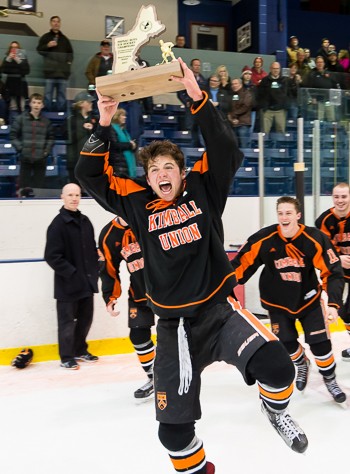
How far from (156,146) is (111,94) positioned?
246 mm

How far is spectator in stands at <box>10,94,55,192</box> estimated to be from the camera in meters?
5.73

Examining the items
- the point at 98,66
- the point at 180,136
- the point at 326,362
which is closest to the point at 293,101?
the point at 180,136

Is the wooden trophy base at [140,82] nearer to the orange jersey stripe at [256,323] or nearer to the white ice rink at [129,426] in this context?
the orange jersey stripe at [256,323]

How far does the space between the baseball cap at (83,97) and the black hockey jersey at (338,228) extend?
3122 mm

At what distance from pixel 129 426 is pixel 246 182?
12.6 feet

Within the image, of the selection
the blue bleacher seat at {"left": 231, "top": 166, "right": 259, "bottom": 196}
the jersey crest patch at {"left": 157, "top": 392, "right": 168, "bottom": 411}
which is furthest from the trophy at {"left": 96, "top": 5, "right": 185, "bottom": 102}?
the blue bleacher seat at {"left": 231, "top": 166, "right": 259, "bottom": 196}

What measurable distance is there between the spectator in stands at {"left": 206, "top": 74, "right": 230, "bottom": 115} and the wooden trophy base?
4.67m

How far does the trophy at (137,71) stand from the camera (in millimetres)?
1844

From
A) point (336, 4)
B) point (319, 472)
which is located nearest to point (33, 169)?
point (319, 472)

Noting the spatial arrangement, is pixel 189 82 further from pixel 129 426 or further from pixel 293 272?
pixel 129 426

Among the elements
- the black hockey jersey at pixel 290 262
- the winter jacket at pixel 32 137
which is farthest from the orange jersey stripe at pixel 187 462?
the winter jacket at pixel 32 137

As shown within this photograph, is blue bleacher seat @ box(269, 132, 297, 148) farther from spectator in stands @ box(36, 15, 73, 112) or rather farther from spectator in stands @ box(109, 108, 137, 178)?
spectator in stands @ box(36, 15, 73, 112)

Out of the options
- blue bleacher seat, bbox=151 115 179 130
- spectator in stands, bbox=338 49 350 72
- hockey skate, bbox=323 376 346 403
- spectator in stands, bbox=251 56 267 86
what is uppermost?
spectator in stands, bbox=338 49 350 72

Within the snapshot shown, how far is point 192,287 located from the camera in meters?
1.95
